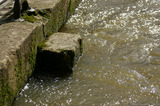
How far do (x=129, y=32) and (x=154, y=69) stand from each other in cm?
126

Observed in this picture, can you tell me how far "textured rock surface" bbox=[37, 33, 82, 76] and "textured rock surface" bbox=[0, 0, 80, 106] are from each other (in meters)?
0.15

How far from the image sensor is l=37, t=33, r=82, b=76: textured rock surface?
332 cm

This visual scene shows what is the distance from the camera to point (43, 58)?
3400 millimetres

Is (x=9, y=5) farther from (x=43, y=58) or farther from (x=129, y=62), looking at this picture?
(x=129, y=62)

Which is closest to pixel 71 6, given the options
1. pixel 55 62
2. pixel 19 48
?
pixel 55 62

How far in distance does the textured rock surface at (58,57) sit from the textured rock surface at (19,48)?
0.15 meters

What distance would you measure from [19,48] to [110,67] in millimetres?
1368

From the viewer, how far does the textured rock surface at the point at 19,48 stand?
262cm

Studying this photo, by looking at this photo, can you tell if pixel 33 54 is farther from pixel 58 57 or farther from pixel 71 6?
pixel 71 6

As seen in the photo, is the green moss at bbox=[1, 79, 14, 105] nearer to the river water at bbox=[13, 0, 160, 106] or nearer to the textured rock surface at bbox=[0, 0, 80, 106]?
the textured rock surface at bbox=[0, 0, 80, 106]

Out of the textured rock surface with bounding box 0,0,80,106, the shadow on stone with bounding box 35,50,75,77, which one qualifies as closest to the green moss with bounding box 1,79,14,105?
the textured rock surface with bounding box 0,0,80,106

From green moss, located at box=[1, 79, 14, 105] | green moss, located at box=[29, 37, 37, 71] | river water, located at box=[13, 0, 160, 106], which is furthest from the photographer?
green moss, located at box=[29, 37, 37, 71]

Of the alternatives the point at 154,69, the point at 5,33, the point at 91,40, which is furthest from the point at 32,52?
the point at 154,69

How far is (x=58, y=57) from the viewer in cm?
333
